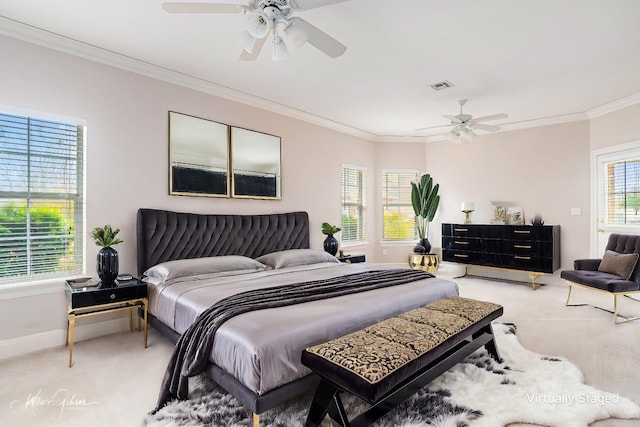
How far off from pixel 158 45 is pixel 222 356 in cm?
287

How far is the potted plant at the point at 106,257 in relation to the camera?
298 cm

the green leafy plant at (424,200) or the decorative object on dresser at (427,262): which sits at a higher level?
the green leafy plant at (424,200)

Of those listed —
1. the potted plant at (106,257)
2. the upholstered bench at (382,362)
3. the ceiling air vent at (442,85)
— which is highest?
the ceiling air vent at (442,85)

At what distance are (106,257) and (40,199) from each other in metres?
0.81

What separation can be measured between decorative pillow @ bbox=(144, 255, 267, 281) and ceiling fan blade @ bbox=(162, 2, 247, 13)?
215 centimetres

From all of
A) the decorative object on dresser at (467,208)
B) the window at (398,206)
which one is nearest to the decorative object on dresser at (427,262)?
the window at (398,206)

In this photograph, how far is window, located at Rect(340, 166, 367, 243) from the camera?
6199 millimetres

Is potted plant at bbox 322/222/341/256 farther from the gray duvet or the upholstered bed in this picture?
the gray duvet

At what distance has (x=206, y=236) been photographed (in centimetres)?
393

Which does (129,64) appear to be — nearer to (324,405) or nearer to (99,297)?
(99,297)

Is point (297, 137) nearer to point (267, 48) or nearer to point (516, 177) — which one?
point (267, 48)


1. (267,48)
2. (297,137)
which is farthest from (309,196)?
(267,48)

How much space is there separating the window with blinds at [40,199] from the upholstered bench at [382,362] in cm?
273

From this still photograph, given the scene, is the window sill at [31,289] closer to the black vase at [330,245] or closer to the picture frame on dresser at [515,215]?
the black vase at [330,245]
